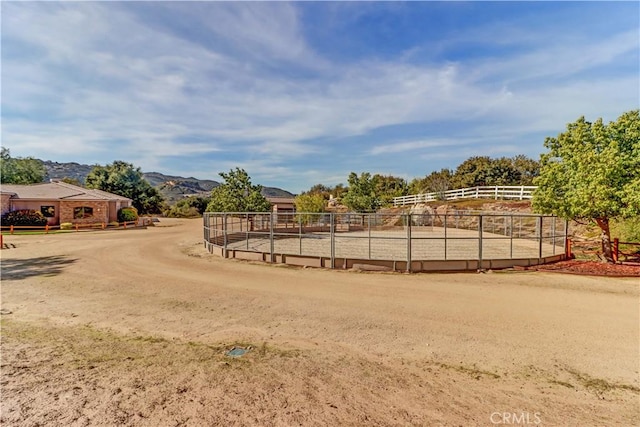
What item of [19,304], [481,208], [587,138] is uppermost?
[587,138]

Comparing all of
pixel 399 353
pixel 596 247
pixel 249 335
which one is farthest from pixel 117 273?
pixel 596 247

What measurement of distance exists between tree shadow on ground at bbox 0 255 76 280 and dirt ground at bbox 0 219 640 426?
1.27 metres

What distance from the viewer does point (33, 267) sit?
13023 mm

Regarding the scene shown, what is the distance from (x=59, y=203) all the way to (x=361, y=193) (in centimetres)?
3097

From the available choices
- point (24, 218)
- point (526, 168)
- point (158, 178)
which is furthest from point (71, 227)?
point (158, 178)

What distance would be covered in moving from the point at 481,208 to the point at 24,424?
103ft

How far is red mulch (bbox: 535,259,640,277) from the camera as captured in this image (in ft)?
36.9

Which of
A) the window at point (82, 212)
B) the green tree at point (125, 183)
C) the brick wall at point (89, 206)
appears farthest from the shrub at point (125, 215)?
the green tree at point (125, 183)

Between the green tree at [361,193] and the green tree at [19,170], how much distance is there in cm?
4441

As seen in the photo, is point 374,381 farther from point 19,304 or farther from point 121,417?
point 19,304

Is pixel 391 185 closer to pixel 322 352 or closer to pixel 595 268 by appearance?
pixel 595 268

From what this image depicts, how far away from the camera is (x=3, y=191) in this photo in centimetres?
2928

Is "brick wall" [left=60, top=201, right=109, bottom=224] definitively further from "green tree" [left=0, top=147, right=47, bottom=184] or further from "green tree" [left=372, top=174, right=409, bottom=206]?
"green tree" [left=372, top=174, right=409, bottom=206]

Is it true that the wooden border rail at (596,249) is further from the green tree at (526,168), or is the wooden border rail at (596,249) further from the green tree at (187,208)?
the green tree at (187,208)
